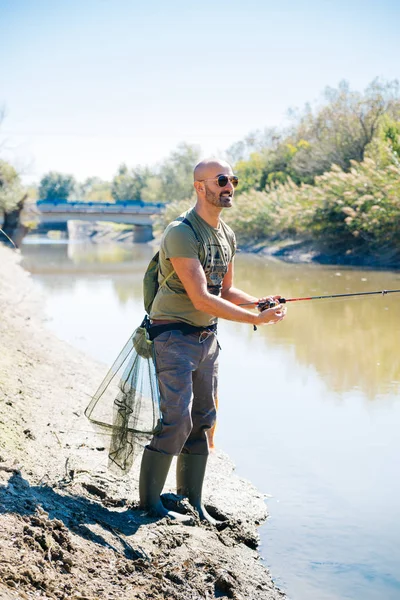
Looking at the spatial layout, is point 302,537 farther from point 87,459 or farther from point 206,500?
point 87,459

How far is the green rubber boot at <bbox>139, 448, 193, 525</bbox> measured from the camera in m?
4.52

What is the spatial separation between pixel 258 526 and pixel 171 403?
4.17ft

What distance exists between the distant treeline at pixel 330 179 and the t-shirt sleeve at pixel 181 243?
76.4 feet

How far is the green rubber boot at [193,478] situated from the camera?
480 cm

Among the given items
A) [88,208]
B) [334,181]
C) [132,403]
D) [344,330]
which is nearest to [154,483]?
[132,403]

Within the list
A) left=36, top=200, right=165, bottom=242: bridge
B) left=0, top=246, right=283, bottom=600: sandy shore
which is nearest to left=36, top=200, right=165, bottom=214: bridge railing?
left=36, top=200, right=165, bottom=242: bridge

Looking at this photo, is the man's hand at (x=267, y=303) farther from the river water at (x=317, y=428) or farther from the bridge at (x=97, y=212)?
the bridge at (x=97, y=212)

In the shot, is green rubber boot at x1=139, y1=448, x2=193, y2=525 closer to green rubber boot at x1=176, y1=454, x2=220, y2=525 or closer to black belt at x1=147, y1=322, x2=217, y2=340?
green rubber boot at x1=176, y1=454, x2=220, y2=525

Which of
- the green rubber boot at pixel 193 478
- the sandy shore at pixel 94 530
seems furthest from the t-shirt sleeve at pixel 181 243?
the sandy shore at pixel 94 530

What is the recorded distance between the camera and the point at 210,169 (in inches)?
182

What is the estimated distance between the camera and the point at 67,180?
5595 inches

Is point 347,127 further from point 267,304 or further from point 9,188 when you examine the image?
point 267,304

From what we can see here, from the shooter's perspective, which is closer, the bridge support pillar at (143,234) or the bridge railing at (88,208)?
the bridge railing at (88,208)

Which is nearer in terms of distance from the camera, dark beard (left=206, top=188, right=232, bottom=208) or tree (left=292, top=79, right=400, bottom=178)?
dark beard (left=206, top=188, right=232, bottom=208)
